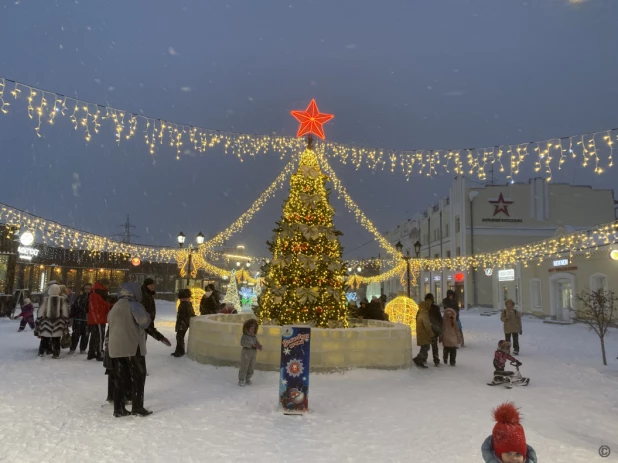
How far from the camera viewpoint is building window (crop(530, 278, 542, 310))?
2900cm

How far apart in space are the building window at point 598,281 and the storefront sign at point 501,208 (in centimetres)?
1682

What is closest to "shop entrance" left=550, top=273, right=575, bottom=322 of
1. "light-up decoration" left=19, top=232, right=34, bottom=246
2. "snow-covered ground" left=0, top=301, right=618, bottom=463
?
"snow-covered ground" left=0, top=301, right=618, bottom=463

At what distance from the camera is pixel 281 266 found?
1112 centimetres

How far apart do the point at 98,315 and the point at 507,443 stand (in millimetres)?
9231

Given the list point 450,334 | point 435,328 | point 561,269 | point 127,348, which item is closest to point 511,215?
point 561,269

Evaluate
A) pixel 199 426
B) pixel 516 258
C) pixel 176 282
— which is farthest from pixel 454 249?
pixel 199 426

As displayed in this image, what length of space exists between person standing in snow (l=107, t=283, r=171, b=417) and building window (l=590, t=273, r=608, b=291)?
75.2 ft

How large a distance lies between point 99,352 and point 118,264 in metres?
35.6

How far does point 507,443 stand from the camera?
306cm

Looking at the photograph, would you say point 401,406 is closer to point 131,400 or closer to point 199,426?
point 199,426

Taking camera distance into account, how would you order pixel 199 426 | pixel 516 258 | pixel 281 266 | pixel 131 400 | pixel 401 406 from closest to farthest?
pixel 199 426, pixel 131 400, pixel 401 406, pixel 281 266, pixel 516 258

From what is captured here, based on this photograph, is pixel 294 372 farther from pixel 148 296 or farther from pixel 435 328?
pixel 435 328

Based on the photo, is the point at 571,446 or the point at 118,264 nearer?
the point at 571,446

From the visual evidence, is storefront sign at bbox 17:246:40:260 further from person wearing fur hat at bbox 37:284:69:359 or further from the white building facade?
the white building facade
